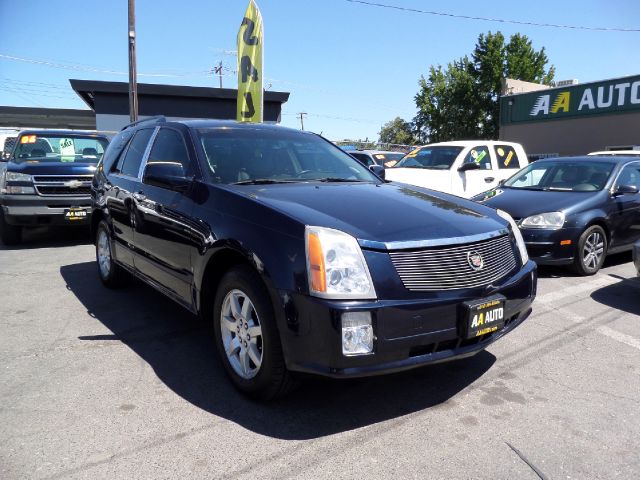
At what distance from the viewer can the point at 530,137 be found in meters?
25.1

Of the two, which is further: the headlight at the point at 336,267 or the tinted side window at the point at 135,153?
the tinted side window at the point at 135,153

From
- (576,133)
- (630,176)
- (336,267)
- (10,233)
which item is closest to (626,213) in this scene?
(630,176)

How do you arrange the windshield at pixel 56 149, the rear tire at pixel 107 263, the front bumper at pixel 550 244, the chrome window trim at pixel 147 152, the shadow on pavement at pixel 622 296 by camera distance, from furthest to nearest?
the windshield at pixel 56 149 → the front bumper at pixel 550 244 → the rear tire at pixel 107 263 → the shadow on pavement at pixel 622 296 → the chrome window trim at pixel 147 152

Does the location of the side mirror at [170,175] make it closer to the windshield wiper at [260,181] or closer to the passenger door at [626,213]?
the windshield wiper at [260,181]

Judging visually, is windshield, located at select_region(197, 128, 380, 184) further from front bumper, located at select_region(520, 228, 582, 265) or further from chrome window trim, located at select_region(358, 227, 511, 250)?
front bumper, located at select_region(520, 228, 582, 265)

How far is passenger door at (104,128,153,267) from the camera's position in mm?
4777

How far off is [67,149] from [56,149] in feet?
0.58

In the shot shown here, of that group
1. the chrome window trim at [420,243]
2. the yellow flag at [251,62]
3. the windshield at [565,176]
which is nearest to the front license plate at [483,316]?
the chrome window trim at [420,243]

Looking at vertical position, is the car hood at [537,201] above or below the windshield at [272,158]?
below

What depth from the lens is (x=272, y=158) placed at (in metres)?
4.12

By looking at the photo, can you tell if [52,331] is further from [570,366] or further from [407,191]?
[570,366]

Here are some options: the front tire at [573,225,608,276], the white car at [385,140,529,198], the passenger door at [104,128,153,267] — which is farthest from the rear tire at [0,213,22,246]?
the front tire at [573,225,608,276]

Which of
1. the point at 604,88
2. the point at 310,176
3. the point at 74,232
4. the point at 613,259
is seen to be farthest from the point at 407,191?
the point at 604,88

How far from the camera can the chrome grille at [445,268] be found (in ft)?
9.09
